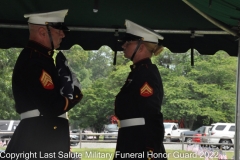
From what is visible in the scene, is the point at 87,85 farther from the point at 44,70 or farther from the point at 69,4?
the point at 44,70

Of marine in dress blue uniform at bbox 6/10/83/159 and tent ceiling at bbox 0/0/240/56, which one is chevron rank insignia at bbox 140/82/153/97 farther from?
tent ceiling at bbox 0/0/240/56

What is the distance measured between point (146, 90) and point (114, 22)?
1.51 m

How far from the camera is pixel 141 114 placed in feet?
9.30

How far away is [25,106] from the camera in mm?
2607

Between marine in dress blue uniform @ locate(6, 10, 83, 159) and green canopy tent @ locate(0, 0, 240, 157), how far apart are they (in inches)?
42.4

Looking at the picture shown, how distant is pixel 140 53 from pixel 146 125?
1.70 ft

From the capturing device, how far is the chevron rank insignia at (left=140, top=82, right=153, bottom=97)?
2.82m

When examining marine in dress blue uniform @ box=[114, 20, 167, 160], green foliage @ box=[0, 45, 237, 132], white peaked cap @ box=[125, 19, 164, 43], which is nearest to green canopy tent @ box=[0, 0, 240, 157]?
white peaked cap @ box=[125, 19, 164, 43]

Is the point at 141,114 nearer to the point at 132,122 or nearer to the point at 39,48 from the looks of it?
the point at 132,122

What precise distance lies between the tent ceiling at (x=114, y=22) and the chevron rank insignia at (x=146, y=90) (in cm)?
114

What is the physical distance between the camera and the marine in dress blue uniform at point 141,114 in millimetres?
2812

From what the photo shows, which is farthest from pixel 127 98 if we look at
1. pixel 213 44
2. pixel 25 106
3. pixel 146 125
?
pixel 213 44

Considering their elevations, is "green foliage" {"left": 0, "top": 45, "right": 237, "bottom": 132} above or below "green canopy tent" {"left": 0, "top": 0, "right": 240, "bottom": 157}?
below

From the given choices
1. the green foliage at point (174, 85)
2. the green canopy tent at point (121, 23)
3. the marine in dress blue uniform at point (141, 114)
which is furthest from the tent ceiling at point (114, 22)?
the green foliage at point (174, 85)
